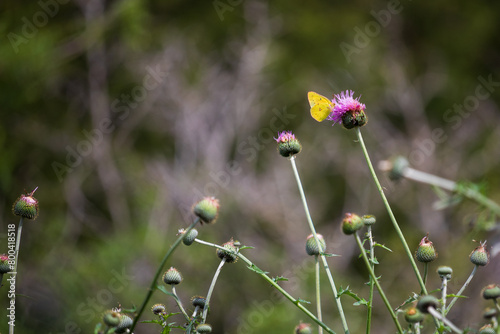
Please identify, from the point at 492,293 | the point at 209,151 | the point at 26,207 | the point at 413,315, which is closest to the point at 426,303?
the point at 413,315

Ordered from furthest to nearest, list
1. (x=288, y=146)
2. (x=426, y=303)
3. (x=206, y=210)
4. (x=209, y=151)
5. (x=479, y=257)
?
(x=209, y=151)
(x=288, y=146)
(x=479, y=257)
(x=206, y=210)
(x=426, y=303)

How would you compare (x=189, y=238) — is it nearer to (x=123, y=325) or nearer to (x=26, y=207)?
(x=123, y=325)

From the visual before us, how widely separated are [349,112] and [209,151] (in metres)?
3.28

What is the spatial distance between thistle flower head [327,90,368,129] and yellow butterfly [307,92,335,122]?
18mm

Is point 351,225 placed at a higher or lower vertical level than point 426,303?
higher

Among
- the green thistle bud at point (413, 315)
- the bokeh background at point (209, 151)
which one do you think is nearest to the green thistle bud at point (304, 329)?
the green thistle bud at point (413, 315)

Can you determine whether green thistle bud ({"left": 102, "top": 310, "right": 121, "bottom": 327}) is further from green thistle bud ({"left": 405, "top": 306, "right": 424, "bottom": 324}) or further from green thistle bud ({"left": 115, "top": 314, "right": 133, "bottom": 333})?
green thistle bud ({"left": 405, "top": 306, "right": 424, "bottom": 324})

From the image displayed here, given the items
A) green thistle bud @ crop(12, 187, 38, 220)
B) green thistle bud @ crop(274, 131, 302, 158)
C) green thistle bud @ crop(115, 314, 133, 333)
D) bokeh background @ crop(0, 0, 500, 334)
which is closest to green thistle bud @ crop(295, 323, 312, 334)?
green thistle bud @ crop(115, 314, 133, 333)

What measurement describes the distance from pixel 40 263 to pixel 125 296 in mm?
574

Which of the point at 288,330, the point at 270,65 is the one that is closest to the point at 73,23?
the point at 270,65

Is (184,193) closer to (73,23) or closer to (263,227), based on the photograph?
(263,227)

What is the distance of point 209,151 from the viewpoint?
4.26 meters

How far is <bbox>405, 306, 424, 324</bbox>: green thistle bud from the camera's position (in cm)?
67

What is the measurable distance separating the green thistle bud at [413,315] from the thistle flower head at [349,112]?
0.42 metres
